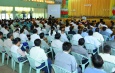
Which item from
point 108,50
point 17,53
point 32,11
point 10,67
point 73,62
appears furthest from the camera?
point 32,11

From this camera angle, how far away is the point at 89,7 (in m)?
22.9

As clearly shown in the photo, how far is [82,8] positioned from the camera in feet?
76.2

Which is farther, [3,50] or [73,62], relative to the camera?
[3,50]

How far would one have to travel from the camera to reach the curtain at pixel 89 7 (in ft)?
71.2

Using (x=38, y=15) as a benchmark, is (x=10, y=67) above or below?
below

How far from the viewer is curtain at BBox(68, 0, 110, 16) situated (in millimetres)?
21691

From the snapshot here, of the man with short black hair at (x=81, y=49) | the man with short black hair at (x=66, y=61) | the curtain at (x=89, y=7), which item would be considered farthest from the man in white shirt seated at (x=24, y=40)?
the curtain at (x=89, y=7)

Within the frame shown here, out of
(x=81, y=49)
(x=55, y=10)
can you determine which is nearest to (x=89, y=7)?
(x=55, y=10)

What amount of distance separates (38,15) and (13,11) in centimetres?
389

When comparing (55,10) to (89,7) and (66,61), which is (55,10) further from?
(66,61)

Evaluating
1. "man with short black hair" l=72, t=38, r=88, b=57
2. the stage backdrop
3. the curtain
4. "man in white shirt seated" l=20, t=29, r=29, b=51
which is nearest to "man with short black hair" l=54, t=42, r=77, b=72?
"man with short black hair" l=72, t=38, r=88, b=57

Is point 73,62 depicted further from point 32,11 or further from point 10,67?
point 32,11

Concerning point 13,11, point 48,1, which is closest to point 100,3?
point 48,1

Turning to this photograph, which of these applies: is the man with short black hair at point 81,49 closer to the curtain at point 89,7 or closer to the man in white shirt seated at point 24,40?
the man in white shirt seated at point 24,40
